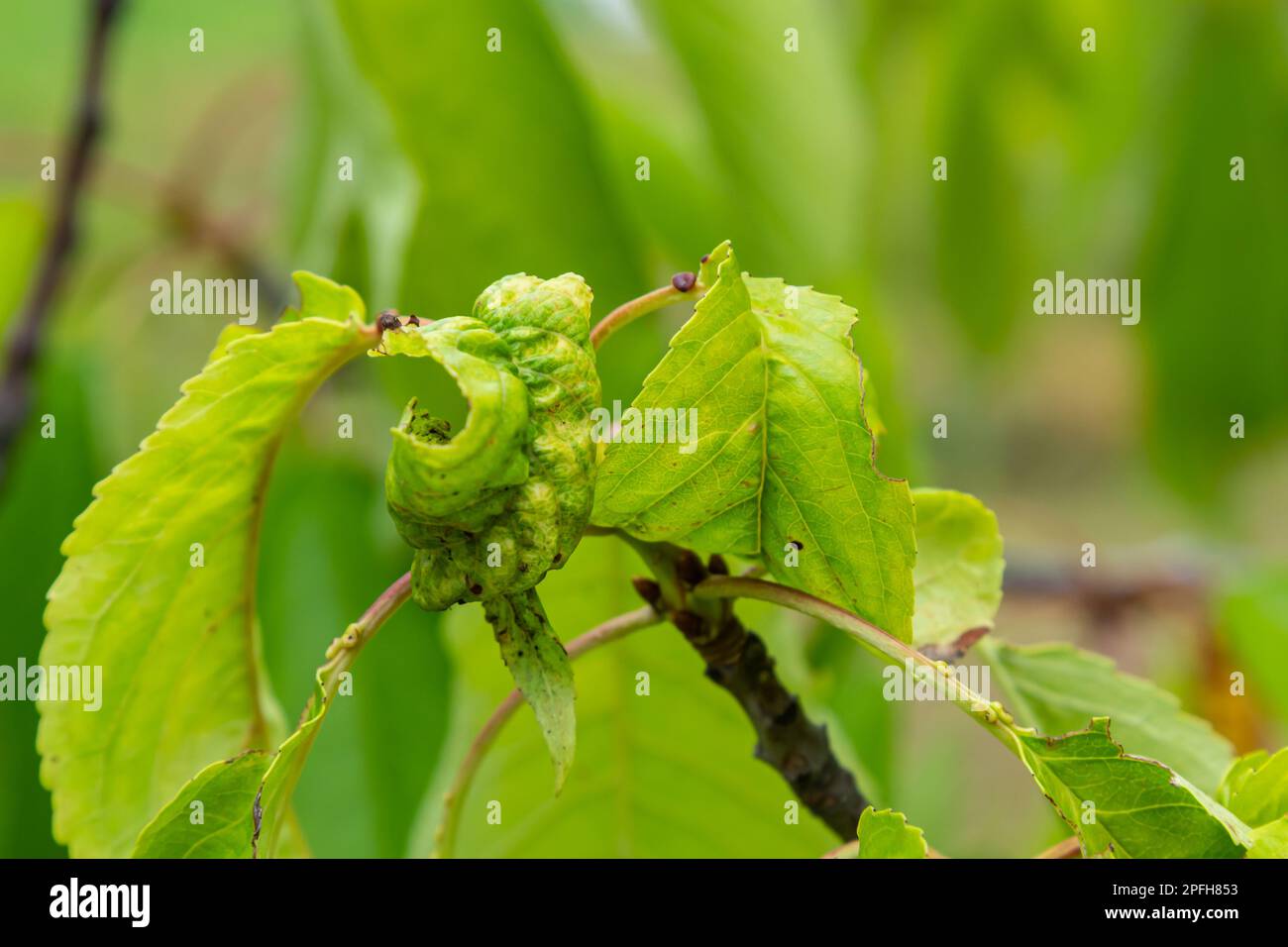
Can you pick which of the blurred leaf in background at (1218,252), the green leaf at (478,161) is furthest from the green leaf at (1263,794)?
the blurred leaf in background at (1218,252)

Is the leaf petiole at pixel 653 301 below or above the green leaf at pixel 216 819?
above

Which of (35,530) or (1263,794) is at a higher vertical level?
(35,530)

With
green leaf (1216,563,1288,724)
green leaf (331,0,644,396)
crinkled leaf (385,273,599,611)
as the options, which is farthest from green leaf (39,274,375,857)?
green leaf (1216,563,1288,724)

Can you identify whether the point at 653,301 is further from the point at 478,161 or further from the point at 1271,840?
the point at 478,161

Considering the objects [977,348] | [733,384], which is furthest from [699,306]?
[977,348]

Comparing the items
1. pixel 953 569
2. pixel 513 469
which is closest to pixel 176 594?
pixel 513 469

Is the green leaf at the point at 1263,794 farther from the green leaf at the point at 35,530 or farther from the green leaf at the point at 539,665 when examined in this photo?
the green leaf at the point at 35,530

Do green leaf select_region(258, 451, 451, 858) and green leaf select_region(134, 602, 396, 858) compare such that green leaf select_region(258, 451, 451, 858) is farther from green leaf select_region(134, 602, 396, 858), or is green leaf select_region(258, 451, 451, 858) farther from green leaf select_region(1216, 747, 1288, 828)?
green leaf select_region(1216, 747, 1288, 828)

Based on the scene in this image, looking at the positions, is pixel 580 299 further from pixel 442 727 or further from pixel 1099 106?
pixel 1099 106
